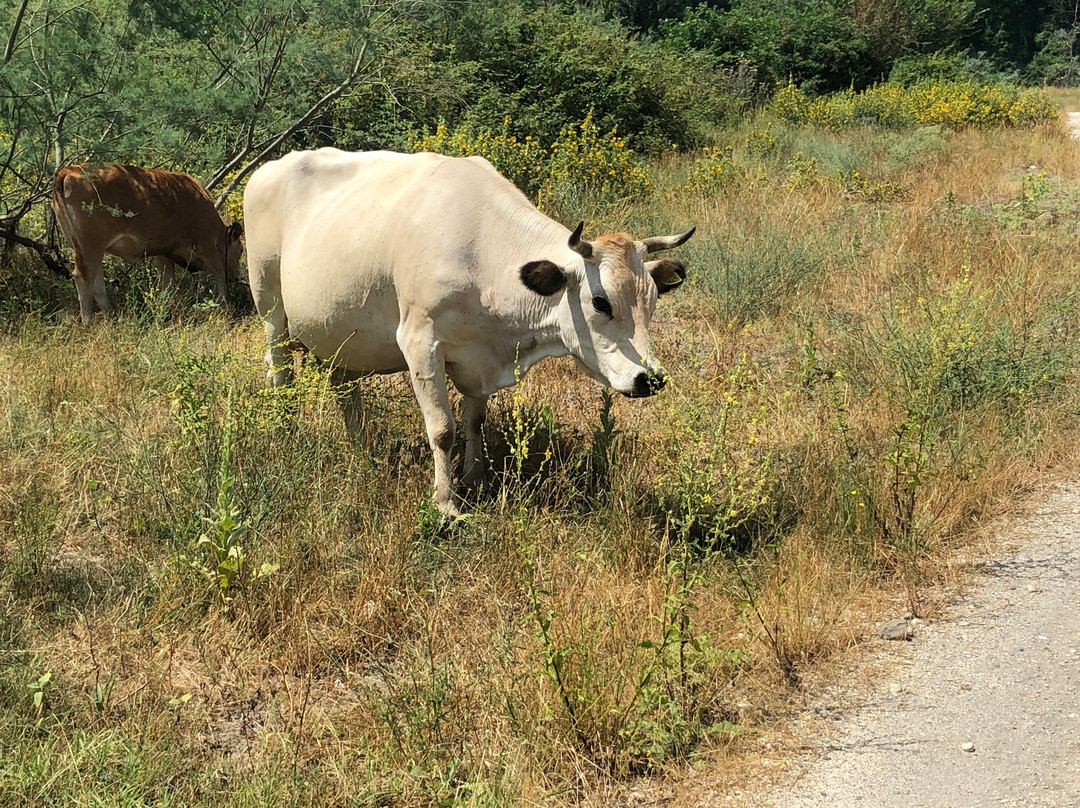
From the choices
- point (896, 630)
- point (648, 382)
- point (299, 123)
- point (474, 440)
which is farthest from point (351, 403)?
point (299, 123)

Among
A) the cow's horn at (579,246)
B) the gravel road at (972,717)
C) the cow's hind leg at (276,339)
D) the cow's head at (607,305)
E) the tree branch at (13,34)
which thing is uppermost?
the tree branch at (13,34)

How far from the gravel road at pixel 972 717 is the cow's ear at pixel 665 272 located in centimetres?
223

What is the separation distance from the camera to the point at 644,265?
5.36 meters

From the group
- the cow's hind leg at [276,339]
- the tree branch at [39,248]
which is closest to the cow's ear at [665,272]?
the cow's hind leg at [276,339]

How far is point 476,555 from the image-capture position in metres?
5.03

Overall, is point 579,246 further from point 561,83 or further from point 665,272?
point 561,83

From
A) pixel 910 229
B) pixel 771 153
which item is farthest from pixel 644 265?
pixel 771 153

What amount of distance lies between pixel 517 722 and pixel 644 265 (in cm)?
257

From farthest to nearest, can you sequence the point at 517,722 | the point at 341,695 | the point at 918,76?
1. the point at 918,76
2. the point at 341,695
3. the point at 517,722

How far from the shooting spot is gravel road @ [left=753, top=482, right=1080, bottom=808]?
3.56 m

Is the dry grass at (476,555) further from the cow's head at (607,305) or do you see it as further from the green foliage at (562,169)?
the green foliage at (562,169)

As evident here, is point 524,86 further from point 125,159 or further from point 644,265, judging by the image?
point 644,265

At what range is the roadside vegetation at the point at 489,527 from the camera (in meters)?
3.76

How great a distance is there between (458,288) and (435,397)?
617 mm
